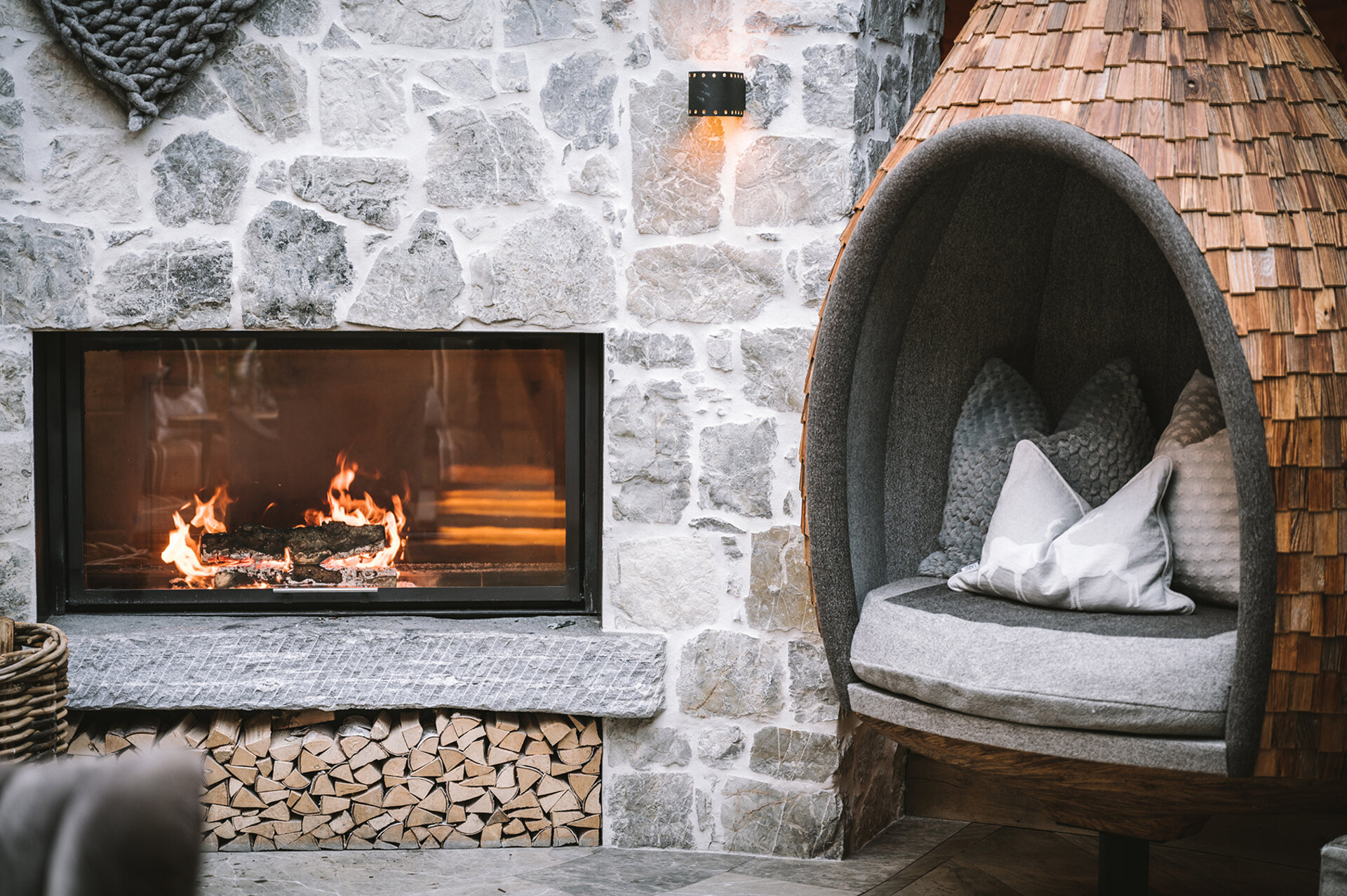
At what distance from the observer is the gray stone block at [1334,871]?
1.37 metres

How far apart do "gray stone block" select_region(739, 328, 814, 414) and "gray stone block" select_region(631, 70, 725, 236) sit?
0.89 feet

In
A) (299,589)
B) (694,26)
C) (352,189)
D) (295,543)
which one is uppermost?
(694,26)

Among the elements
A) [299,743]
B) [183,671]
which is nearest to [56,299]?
[183,671]

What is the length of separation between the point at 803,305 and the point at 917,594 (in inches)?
28.0

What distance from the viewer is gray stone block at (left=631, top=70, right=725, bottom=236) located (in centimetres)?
245

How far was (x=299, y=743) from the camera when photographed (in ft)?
8.28

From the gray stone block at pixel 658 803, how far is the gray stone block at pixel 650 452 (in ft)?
1.90

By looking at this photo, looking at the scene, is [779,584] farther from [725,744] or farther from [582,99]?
[582,99]

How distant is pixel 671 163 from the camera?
246 centimetres

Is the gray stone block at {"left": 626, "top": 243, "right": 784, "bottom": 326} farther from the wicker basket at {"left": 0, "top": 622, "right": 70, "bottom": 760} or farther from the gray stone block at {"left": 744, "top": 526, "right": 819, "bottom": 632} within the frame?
the wicker basket at {"left": 0, "top": 622, "right": 70, "bottom": 760}

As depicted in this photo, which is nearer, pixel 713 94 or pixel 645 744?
pixel 713 94

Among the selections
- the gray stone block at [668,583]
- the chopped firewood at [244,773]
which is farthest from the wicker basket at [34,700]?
the gray stone block at [668,583]

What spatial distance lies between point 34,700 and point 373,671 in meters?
0.66

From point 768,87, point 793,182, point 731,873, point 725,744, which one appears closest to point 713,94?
point 768,87
